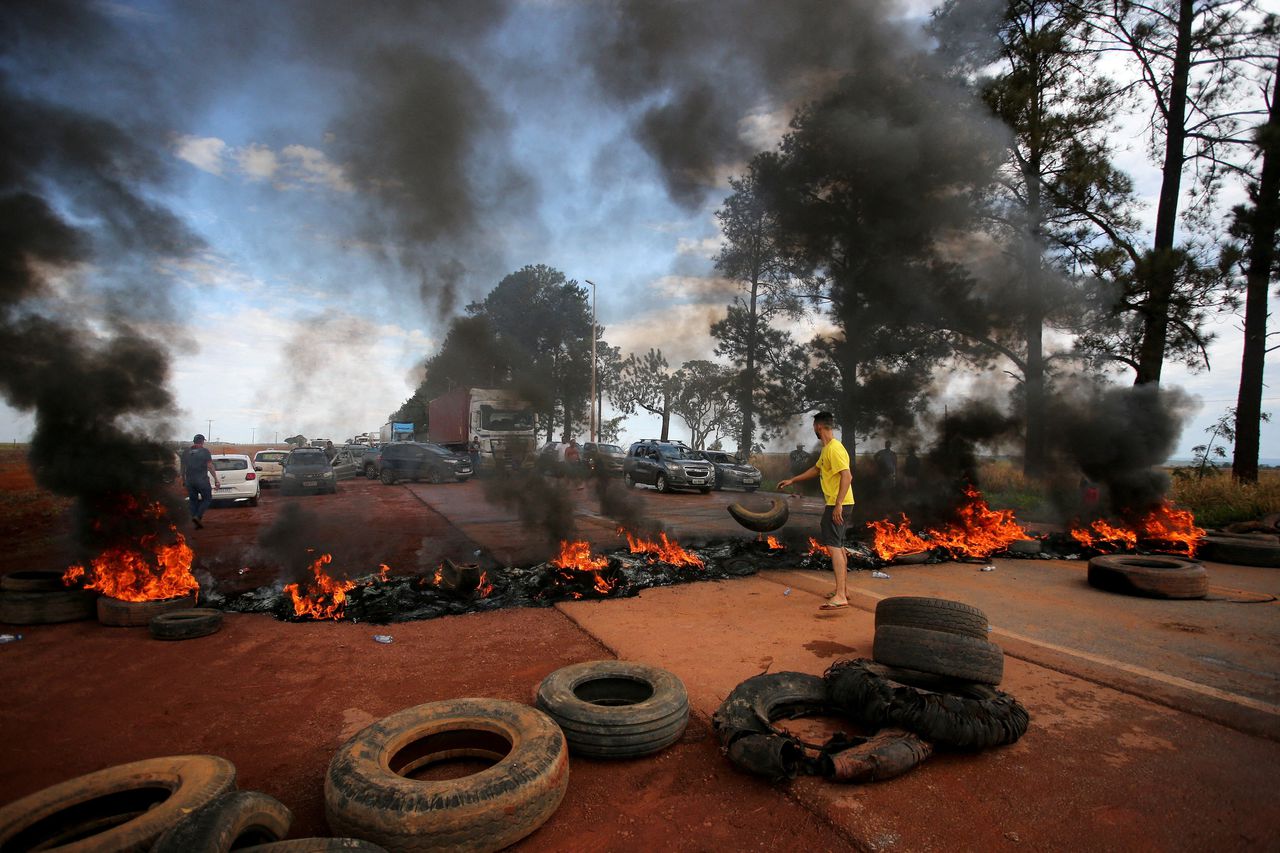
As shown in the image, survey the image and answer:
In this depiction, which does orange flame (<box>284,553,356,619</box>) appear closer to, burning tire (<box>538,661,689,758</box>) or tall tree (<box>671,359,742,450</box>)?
burning tire (<box>538,661,689,758</box>)

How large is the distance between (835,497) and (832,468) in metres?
0.32

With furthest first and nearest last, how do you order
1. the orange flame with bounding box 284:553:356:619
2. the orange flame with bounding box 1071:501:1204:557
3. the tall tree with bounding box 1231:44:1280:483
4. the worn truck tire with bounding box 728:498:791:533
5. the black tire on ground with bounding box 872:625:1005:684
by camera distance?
the tall tree with bounding box 1231:44:1280:483, the orange flame with bounding box 1071:501:1204:557, the worn truck tire with bounding box 728:498:791:533, the orange flame with bounding box 284:553:356:619, the black tire on ground with bounding box 872:625:1005:684

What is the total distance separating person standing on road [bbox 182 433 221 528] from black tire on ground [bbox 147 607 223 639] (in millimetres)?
7275

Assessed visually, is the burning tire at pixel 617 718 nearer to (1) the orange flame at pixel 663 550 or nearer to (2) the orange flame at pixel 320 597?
(2) the orange flame at pixel 320 597

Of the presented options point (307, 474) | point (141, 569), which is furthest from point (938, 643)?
point (307, 474)

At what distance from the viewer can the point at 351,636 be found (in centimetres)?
538

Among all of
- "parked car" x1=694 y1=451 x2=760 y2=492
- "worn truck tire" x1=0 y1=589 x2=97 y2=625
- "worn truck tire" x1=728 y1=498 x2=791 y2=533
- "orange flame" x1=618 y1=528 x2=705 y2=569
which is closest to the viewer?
"worn truck tire" x1=0 y1=589 x2=97 y2=625

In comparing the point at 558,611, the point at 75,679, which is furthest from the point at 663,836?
the point at 75,679

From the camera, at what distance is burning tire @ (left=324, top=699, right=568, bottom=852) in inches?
92.2

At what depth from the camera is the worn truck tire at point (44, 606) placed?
18.3 feet

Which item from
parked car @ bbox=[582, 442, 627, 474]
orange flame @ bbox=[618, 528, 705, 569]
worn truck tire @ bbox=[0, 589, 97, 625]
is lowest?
worn truck tire @ bbox=[0, 589, 97, 625]

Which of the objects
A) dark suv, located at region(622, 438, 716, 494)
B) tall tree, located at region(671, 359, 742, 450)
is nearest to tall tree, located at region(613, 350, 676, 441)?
tall tree, located at region(671, 359, 742, 450)

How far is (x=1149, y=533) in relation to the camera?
10.2m

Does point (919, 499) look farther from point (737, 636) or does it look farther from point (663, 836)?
point (663, 836)
